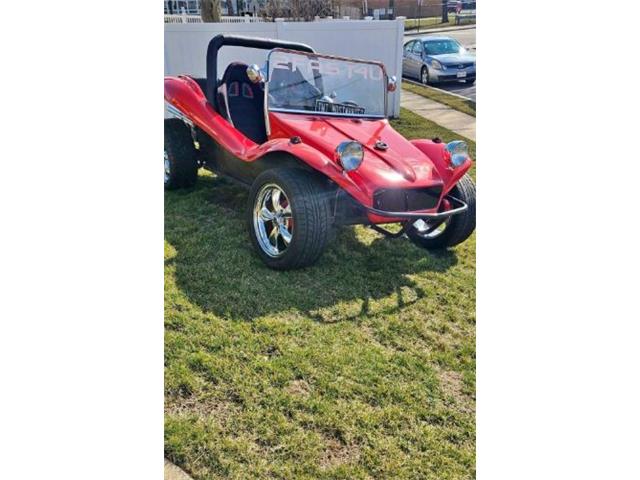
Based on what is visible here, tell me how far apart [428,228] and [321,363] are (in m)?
0.95

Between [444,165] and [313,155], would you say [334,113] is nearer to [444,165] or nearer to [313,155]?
[313,155]

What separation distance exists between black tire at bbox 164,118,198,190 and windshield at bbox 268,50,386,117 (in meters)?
0.57

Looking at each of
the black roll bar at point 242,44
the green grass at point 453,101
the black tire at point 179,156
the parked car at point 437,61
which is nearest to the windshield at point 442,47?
the parked car at point 437,61

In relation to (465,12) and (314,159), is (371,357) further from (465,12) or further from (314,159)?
(465,12)

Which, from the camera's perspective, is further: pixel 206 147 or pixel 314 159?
pixel 206 147

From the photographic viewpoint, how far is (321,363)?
157 cm

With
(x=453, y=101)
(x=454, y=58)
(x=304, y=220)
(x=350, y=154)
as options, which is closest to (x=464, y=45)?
(x=454, y=58)

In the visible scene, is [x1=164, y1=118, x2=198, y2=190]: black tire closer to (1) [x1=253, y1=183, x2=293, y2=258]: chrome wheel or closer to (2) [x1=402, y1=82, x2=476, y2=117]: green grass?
(1) [x1=253, y1=183, x2=293, y2=258]: chrome wheel

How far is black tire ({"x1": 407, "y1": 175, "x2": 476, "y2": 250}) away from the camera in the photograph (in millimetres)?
2143

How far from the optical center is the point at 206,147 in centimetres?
275

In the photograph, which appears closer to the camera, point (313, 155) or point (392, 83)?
point (313, 155)

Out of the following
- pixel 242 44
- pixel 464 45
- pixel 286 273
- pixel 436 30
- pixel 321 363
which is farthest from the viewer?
pixel 242 44
